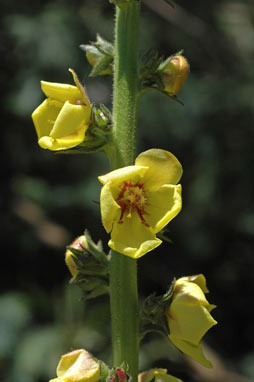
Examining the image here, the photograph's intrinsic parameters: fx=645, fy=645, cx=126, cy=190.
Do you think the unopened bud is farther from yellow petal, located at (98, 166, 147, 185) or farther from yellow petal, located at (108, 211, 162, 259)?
yellow petal, located at (98, 166, 147, 185)

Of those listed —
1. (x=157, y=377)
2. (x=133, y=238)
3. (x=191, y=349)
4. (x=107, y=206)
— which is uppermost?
(x=107, y=206)

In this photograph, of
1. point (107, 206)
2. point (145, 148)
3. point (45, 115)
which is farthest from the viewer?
point (145, 148)

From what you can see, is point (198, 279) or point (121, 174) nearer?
point (121, 174)

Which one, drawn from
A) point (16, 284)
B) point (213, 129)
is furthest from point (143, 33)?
point (16, 284)

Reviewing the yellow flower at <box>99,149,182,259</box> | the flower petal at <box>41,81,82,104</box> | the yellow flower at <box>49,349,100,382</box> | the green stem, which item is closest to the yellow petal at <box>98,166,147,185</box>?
the yellow flower at <box>99,149,182,259</box>

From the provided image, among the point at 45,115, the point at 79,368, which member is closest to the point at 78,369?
the point at 79,368

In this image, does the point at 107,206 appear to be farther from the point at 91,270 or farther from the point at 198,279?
the point at 198,279

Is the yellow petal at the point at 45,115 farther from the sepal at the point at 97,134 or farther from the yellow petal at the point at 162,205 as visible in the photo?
the yellow petal at the point at 162,205
